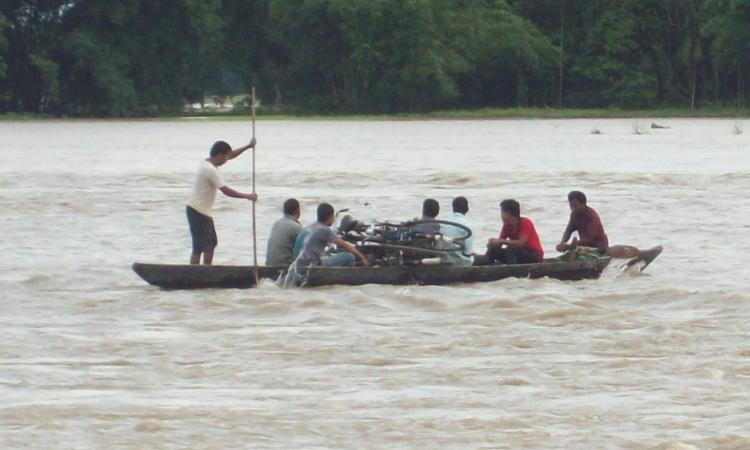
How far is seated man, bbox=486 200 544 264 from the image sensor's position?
48.3 feet

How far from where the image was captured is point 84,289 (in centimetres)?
1543

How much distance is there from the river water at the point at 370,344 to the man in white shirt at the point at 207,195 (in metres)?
0.55

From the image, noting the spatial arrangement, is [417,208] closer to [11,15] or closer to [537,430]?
[537,430]

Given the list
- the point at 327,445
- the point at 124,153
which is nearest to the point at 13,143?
the point at 124,153

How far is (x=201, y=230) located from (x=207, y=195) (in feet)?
1.17

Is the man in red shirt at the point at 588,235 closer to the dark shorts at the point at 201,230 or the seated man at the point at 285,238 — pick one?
the seated man at the point at 285,238

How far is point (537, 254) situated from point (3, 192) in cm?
1422

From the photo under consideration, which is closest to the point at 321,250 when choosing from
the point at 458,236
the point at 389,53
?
the point at 458,236

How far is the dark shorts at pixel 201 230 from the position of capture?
14532 millimetres

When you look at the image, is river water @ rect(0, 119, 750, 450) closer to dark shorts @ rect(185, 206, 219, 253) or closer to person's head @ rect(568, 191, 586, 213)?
dark shorts @ rect(185, 206, 219, 253)

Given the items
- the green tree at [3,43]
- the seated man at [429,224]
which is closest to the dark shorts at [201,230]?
the seated man at [429,224]

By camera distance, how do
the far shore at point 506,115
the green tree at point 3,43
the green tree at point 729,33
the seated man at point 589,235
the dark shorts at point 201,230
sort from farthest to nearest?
the far shore at point 506,115
the green tree at point 3,43
the green tree at point 729,33
the seated man at point 589,235
the dark shorts at point 201,230

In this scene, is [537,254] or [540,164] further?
[540,164]

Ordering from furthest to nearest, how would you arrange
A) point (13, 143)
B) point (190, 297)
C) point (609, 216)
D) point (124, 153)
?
point (13, 143) < point (124, 153) < point (609, 216) < point (190, 297)
